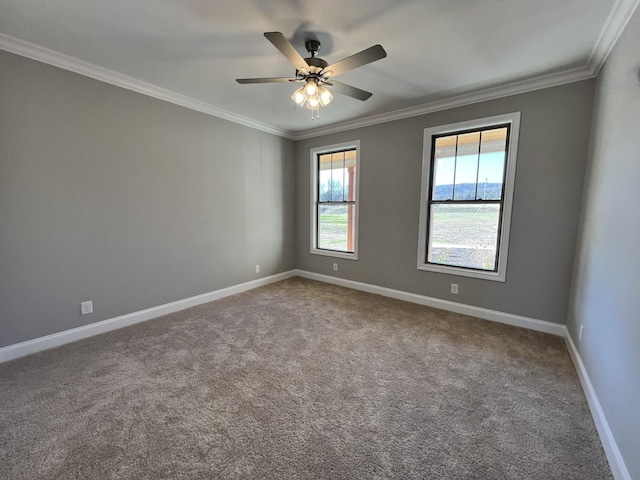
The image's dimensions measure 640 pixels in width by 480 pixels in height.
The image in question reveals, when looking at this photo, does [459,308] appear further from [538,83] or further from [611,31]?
[611,31]

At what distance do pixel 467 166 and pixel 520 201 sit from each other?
0.71m

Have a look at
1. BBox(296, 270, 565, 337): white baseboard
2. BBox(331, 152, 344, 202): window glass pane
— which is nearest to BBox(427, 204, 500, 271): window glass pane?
BBox(296, 270, 565, 337): white baseboard

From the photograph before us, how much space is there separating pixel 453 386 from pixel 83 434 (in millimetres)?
2387

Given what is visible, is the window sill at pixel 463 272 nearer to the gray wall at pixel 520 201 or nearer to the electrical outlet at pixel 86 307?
the gray wall at pixel 520 201

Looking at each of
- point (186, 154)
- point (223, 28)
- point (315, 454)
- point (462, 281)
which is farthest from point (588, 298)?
point (186, 154)

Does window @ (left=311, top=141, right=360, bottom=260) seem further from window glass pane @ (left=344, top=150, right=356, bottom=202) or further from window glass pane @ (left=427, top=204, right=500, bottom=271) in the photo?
window glass pane @ (left=427, top=204, right=500, bottom=271)

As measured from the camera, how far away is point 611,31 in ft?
6.11

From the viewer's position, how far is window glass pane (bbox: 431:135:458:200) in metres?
3.36

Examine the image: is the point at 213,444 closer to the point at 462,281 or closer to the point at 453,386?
the point at 453,386

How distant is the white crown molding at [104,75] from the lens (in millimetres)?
2141

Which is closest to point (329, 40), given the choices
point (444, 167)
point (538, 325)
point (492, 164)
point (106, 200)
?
point (444, 167)

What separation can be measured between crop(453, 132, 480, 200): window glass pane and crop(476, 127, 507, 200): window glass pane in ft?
0.20

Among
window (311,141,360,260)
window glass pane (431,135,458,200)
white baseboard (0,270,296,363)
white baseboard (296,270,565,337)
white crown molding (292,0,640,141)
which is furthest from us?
window (311,141,360,260)

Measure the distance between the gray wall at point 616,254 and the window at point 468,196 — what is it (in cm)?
72
